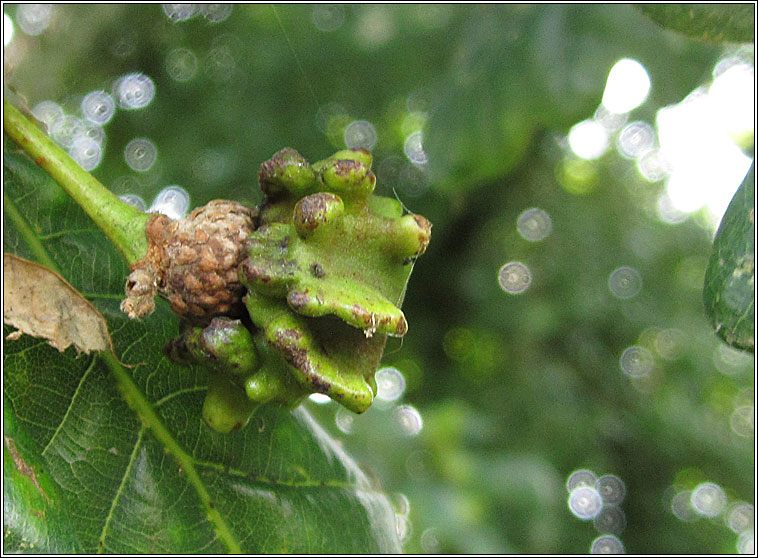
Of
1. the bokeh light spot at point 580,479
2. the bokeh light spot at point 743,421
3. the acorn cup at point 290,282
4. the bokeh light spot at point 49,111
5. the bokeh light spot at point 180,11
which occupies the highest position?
the bokeh light spot at point 180,11

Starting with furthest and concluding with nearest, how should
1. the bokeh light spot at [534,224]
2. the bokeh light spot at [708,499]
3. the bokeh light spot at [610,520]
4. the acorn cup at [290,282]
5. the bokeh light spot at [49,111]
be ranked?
1. the bokeh light spot at [708,499]
2. the bokeh light spot at [610,520]
3. the bokeh light spot at [534,224]
4. the bokeh light spot at [49,111]
5. the acorn cup at [290,282]

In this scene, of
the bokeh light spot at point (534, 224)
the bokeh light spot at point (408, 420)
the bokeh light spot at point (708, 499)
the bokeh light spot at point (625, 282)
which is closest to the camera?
the bokeh light spot at point (408, 420)

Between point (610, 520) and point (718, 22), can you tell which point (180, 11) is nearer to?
point (718, 22)

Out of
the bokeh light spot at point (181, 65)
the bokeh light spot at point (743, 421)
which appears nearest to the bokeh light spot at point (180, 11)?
the bokeh light spot at point (181, 65)

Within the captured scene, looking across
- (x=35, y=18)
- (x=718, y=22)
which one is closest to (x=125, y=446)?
(x=718, y=22)

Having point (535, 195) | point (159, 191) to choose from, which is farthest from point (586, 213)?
point (159, 191)

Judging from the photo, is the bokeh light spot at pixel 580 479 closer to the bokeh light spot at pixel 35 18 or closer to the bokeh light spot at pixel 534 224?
the bokeh light spot at pixel 534 224

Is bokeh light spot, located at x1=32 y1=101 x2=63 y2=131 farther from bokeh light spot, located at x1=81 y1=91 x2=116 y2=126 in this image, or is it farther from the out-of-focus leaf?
the out-of-focus leaf
